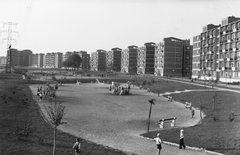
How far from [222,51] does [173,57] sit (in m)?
47.2

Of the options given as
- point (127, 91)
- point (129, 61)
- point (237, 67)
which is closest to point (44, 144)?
point (127, 91)

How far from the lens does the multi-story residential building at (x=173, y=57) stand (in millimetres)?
128625

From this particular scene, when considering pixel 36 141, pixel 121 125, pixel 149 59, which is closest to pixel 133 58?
pixel 149 59

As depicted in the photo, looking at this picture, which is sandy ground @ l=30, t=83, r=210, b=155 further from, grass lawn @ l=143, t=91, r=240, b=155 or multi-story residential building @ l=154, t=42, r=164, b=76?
multi-story residential building @ l=154, t=42, r=164, b=76

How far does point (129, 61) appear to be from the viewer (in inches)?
7210

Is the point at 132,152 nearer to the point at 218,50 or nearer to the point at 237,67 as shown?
the point at 237,67

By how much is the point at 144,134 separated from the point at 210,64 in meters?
75.2

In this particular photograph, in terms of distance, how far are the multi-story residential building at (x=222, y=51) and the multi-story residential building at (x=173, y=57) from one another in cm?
3022

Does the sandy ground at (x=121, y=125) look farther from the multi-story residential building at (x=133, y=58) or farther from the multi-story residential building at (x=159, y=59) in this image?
the multi-story residential building at (x=133, y=58)

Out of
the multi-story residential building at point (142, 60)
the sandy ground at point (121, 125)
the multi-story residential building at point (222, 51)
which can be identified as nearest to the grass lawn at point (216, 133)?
the sandy ground at point (121, 125)

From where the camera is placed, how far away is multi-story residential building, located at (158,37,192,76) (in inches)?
5064

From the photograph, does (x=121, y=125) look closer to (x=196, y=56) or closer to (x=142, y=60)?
(x=196, y=56)

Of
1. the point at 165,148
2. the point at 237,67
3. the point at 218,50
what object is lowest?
the point at 165,148

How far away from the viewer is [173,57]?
130m
